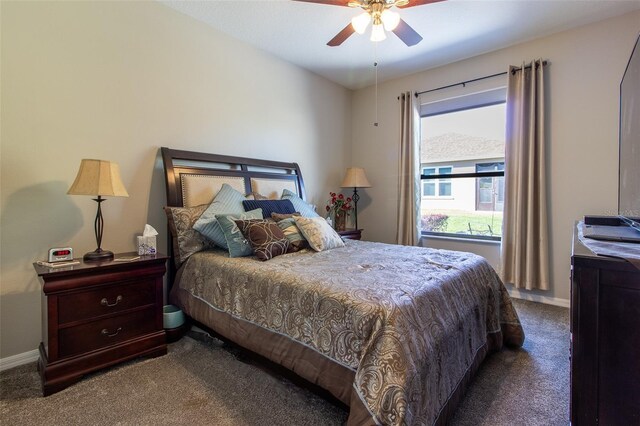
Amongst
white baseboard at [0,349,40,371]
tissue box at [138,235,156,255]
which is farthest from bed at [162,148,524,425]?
white baseboard at [0,349,40,371]

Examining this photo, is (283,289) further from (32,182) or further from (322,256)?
(32,182)

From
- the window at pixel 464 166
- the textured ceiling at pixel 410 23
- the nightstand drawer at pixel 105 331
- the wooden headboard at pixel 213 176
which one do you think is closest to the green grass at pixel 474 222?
the window at pixel 464 166

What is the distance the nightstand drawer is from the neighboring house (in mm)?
3641

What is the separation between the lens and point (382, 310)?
4.22ft

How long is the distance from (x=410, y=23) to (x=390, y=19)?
110 centimetres

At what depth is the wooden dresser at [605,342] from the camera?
2.84ft

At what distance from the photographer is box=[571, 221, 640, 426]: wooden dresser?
34.1 inches

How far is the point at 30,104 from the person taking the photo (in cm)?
205

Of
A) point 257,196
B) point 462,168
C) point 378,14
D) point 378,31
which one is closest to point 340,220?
point 257,196

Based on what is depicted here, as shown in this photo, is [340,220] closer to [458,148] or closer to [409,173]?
[409,173]

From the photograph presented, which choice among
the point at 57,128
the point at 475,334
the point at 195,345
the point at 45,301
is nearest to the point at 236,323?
the point at 195,345

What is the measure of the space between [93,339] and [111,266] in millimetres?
466

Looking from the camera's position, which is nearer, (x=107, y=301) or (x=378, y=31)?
(x=107, y=301)

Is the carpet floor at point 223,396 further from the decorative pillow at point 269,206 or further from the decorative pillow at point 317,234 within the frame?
the decorative pillow at point 269,206
